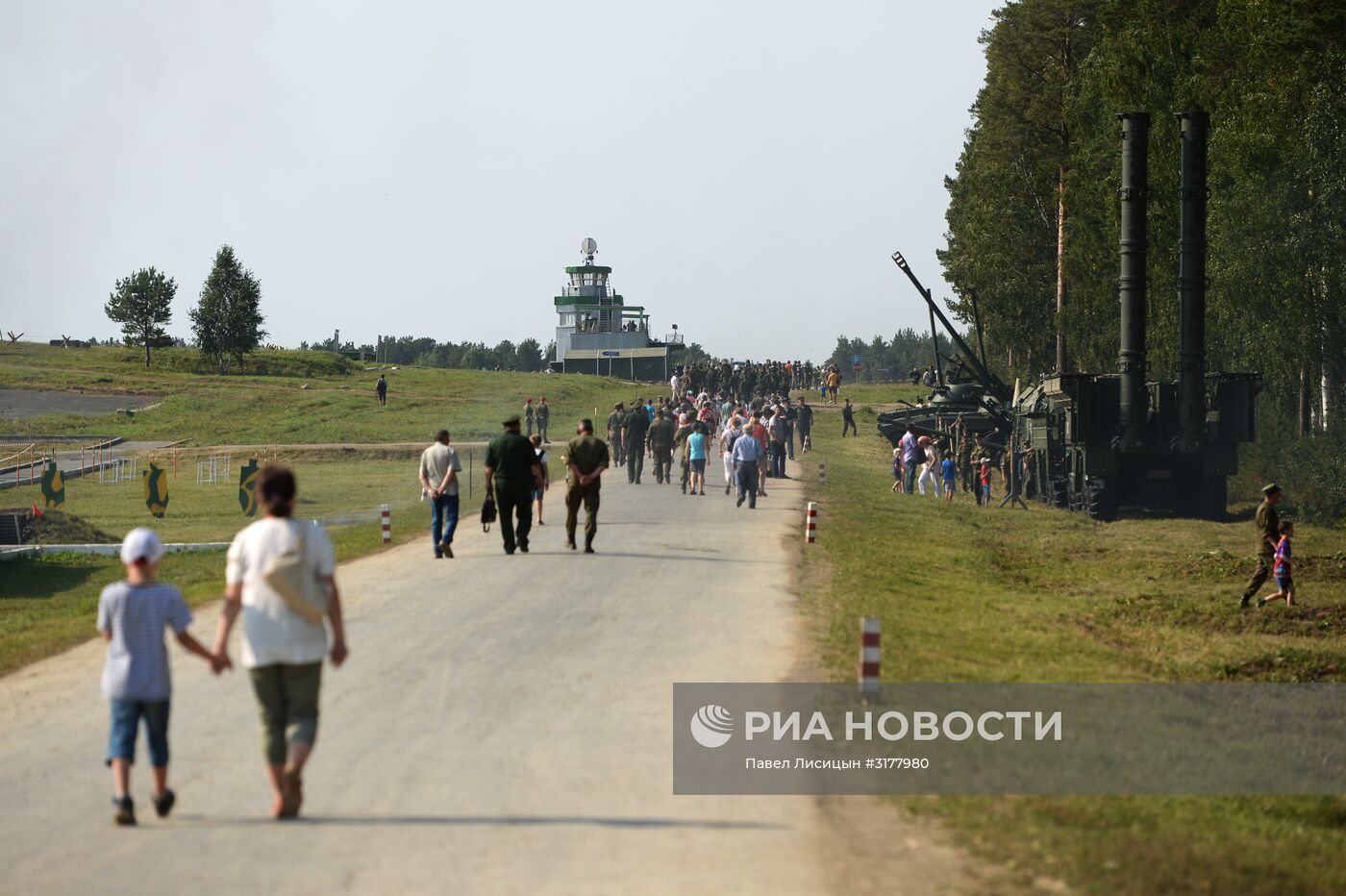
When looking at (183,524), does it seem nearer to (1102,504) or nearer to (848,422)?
(1102,504)

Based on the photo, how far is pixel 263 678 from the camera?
8.27 metres

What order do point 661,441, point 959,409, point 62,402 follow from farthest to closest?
1. point 62,402
2. point 959,409
3. point 661,441

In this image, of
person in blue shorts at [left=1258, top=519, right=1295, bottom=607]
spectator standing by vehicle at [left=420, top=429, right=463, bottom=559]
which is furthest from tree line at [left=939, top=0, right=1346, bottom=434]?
spectator standing by vehicle at [left=420, top=429, right=463, bottom=559]

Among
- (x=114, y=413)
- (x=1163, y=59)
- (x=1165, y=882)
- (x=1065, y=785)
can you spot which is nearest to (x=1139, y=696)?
(x=1065, y=785)

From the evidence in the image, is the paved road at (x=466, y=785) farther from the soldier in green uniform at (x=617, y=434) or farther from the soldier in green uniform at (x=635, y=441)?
the soldier in green uniform at (x=617, y=434)

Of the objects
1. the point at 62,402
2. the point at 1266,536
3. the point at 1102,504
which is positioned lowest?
the point at 1102,504

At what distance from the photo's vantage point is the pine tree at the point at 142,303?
9638 cm

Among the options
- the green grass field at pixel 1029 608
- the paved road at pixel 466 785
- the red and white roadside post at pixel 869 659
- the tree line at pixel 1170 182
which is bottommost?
the green grass field at pixel 1029 608

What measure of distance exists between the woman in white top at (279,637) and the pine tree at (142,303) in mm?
92562

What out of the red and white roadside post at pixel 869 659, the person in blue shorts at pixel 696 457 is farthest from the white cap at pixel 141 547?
the person in blue shorts at pixel 696 457

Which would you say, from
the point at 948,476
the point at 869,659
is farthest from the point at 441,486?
the point at 948,476

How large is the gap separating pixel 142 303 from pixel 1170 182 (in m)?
70.6

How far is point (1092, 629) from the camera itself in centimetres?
2089

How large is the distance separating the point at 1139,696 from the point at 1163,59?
35.0 metres
